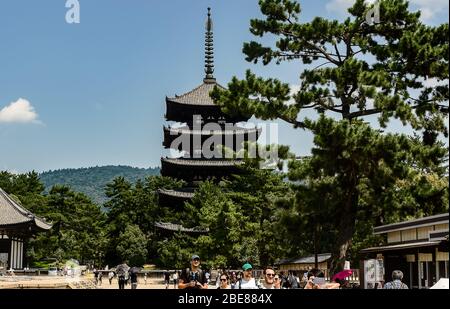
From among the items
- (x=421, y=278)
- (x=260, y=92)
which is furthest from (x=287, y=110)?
(x=421, y=278)

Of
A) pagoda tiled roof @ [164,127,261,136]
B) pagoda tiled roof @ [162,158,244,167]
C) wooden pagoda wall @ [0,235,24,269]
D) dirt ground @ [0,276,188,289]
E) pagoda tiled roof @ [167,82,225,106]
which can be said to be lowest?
dirt ground @ [0,276,188,289]

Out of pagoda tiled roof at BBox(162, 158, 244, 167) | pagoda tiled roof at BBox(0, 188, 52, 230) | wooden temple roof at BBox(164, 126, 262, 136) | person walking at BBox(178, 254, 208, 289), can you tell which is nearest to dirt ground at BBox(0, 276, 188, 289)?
pagoda tiled roof at BBox(0, 188, 52, 230)

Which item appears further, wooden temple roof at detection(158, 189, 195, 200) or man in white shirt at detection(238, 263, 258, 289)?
wooden temple roof at detection(158, 189, 195, 200)

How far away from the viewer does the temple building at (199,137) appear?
147 feet

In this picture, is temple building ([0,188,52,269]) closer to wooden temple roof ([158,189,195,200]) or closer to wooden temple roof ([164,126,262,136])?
wooden temple roof ([158,189,195,200])

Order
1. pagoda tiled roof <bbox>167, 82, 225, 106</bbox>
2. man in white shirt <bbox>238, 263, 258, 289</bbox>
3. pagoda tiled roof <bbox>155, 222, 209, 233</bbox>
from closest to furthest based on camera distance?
1. man in white shirt <bbox>238, 263, 258, 289</bbox>
2. pagoda tiled roof <bbox>155, 222, 209, 233</bbox>
3. pagoda tiled roof <bbox>167, 82, 225, 106</bbox>

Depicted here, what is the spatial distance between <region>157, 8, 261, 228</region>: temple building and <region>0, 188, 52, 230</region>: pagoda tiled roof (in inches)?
302

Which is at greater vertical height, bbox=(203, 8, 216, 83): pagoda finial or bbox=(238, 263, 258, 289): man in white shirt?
bbox=(203, 8, 216, 83): pagoda finial

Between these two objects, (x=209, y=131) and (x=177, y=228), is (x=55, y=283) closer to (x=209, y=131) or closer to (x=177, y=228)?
(x=177, y=228)

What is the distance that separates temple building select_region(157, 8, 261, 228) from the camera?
44.9 metres

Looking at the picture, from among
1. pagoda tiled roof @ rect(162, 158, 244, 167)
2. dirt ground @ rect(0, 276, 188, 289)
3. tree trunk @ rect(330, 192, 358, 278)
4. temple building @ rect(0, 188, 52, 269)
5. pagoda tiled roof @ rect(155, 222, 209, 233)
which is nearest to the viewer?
tree trunk @ rect(330, 192, 358, 278)

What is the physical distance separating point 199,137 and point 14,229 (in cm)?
1384

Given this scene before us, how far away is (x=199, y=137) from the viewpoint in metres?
47.1

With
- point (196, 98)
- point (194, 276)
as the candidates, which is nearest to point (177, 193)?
point (196, 98)
